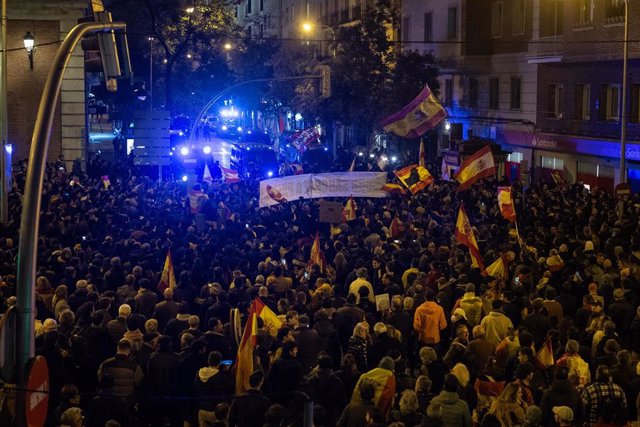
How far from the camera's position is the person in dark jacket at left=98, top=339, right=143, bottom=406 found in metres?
10.7

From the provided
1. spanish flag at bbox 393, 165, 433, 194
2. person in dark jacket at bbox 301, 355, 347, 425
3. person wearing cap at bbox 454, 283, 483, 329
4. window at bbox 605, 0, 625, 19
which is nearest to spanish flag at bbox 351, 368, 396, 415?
person in dark jacket at bbox 301, 355, 347, 425

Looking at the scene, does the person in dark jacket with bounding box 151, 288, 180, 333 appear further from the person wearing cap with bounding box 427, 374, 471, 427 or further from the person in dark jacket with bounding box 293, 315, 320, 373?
the person wearing cap with bounding box 427, 374, 471, 427

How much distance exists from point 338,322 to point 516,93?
32.5 metres

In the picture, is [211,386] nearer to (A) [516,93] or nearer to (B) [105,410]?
(B) [105,410]

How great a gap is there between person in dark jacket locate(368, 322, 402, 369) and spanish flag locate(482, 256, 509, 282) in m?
5.69

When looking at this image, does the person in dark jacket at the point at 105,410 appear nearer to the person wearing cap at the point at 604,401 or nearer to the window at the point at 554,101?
the person wearing cap at the point at 604,401

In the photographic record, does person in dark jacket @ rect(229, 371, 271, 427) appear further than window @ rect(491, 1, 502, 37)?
No

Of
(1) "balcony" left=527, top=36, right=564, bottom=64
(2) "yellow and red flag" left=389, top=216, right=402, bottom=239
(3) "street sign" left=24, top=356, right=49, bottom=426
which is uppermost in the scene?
(1) "balcony" left=527, top=36, right=564, bottom=64

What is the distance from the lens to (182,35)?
172ft

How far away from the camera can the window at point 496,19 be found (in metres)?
45.4

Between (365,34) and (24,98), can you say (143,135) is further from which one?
(365,34)

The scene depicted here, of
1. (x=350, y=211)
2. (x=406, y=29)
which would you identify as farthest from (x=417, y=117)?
(x=406, y=29)

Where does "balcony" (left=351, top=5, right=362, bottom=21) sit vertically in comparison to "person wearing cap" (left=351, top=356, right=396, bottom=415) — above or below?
above

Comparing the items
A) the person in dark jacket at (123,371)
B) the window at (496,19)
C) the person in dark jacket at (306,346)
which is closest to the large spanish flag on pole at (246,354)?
the person in dark jacket at (306,346)
